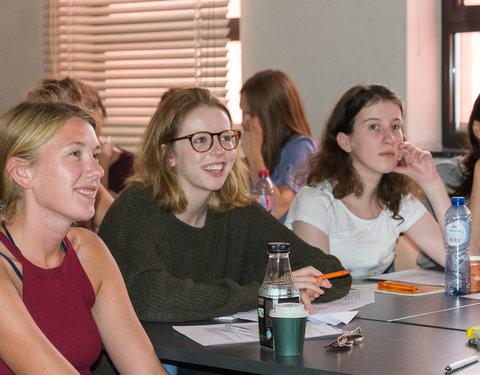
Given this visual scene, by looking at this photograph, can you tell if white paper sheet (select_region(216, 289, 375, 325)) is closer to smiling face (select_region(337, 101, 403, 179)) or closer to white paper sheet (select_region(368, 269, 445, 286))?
white paper sheet (select_region(368, 269, 445, 286))

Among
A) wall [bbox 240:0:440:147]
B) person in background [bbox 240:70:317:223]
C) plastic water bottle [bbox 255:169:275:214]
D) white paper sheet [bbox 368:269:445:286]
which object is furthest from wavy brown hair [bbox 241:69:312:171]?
Answer: white paper sheet [bbox 368:269:445:286]

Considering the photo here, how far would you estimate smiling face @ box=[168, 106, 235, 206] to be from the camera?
2.22 meters

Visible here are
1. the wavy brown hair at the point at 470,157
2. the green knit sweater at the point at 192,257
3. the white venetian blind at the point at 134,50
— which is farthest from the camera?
the white venetian blind at the point at 134,50

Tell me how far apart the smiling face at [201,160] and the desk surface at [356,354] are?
1.81ft

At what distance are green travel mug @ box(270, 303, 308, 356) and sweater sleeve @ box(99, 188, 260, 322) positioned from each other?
0.35 metres

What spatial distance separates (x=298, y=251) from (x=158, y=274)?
1.62ft

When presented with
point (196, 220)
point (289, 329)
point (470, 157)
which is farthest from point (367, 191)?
point (289, 329)

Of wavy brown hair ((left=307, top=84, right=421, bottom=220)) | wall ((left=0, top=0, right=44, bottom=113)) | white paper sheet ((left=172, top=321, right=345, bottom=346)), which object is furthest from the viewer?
wall ((left=0, top=0, right=44, bottom=113))

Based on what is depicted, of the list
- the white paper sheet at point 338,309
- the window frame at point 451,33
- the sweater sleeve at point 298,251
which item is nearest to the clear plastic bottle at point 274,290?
the white paper sheet at point 338,309

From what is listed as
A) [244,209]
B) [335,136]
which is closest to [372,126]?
[335,136]

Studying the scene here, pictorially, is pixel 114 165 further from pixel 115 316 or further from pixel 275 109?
pixel 115 316

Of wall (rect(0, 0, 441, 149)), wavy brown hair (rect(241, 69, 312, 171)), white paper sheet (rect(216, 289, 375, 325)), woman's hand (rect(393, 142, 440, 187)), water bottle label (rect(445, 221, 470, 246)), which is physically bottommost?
white paper sheet (rect(216, 289, 375, 325))

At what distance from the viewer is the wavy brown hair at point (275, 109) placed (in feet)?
12.7

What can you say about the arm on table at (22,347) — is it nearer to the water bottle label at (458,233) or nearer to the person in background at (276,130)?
the water bottle label at (458,233)
